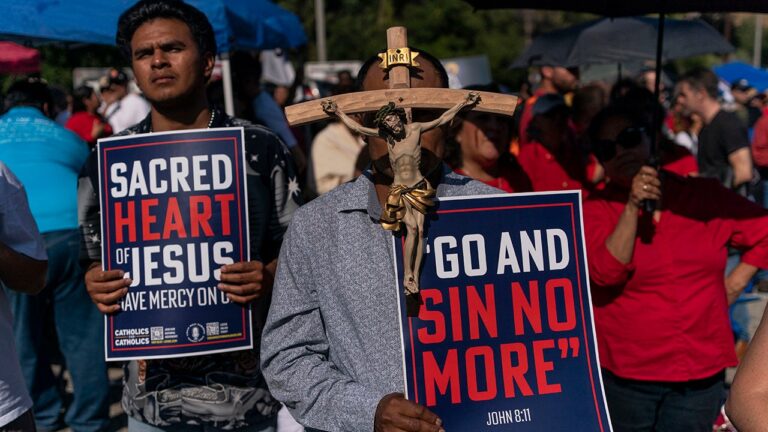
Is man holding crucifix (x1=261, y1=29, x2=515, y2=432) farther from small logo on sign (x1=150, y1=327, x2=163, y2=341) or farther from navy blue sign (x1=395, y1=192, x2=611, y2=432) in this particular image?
small logo on sign (x1=150, y1=327, x2=163, y2=341)

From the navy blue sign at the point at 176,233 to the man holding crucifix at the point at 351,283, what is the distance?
0.68 meters

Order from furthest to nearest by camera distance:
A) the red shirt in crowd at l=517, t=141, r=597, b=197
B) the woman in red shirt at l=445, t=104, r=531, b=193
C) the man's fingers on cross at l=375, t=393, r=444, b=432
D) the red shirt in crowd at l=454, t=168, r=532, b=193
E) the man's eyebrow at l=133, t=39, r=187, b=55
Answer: the red shirt in crowd at l=517, t=141, r=597, b=197, the red shirt in crowd at l=454, t=168, r=532, b=193, the woman in red shirt at l=445, t=104, r=531, b=193, the man's eyebrow at l=133, t=39, r=187, b=55, the man's fingers on cross at l=375, t=393, r=444, b=432

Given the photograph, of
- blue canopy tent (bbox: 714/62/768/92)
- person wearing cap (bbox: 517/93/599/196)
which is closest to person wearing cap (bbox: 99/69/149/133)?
person wearing cap (bbox: 517/93/599/196)

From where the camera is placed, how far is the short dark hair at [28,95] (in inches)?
237

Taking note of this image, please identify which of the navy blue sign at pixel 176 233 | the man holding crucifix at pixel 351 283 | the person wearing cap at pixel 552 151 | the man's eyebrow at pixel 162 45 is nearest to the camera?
the man holding crucifix at pixel 351 283

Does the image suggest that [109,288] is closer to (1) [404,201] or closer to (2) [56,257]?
(1) [404,201]

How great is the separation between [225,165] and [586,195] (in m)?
1.61

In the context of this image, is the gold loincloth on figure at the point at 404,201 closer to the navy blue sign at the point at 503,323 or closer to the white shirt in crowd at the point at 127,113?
the navy blue sign at the point at 503,323

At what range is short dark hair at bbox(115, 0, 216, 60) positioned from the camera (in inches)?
129

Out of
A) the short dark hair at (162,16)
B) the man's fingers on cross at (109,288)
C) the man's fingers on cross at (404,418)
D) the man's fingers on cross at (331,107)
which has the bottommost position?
the man's fingers on cross at (404,418)

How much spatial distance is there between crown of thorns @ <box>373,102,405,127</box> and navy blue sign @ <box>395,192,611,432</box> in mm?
243

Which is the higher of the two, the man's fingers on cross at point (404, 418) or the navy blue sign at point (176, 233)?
the navy blue sign at point (176, 233)

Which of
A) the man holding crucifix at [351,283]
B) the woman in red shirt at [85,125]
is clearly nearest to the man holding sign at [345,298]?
the man holding crucifix at [351,283]

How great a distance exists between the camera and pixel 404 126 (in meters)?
2.23
